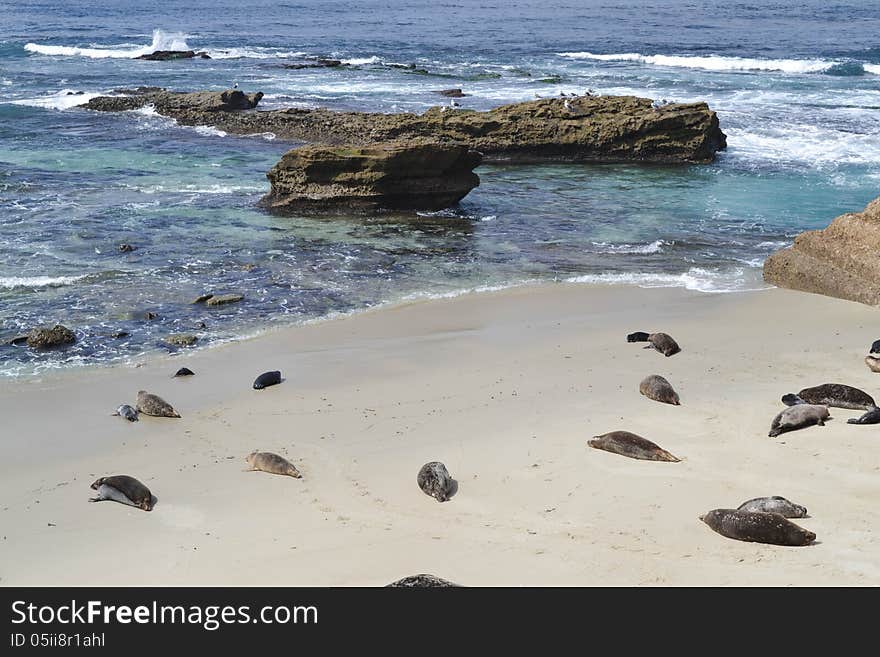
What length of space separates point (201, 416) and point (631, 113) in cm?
1854

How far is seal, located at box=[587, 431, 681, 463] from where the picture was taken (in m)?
9.71

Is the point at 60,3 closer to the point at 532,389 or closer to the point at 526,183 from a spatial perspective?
the point at 526,183

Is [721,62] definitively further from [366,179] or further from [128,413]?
[128,413]

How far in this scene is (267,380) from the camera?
12.0 meters

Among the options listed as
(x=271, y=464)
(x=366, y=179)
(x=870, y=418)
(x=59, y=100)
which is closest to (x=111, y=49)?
(x=59, y=100)

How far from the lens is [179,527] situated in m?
8.76

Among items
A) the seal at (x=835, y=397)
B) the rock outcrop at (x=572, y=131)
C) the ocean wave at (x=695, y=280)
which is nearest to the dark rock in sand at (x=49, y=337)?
the ocean wave at (x=695, y=280)

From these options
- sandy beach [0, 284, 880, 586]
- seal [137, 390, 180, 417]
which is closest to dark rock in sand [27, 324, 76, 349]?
sandy beach [0, 284, 880, 586]

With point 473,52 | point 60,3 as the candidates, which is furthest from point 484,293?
point 60,3

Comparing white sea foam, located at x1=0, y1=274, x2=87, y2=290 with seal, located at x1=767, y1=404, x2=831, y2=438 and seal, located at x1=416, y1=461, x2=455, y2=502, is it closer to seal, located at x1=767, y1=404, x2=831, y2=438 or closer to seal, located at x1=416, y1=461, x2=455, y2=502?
seal, located at x1=416, y1=461, x2=455, y2=502

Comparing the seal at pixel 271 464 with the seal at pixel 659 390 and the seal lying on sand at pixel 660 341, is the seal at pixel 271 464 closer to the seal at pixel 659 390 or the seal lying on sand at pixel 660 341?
the seal at pixel 659 390

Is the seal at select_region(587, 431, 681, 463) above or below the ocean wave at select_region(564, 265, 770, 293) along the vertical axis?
below

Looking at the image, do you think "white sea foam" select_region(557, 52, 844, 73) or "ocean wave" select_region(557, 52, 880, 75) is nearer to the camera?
"ocean wave" select_region(557, 52, 880, 75)

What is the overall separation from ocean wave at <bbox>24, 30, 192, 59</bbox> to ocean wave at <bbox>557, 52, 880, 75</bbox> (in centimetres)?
2057
